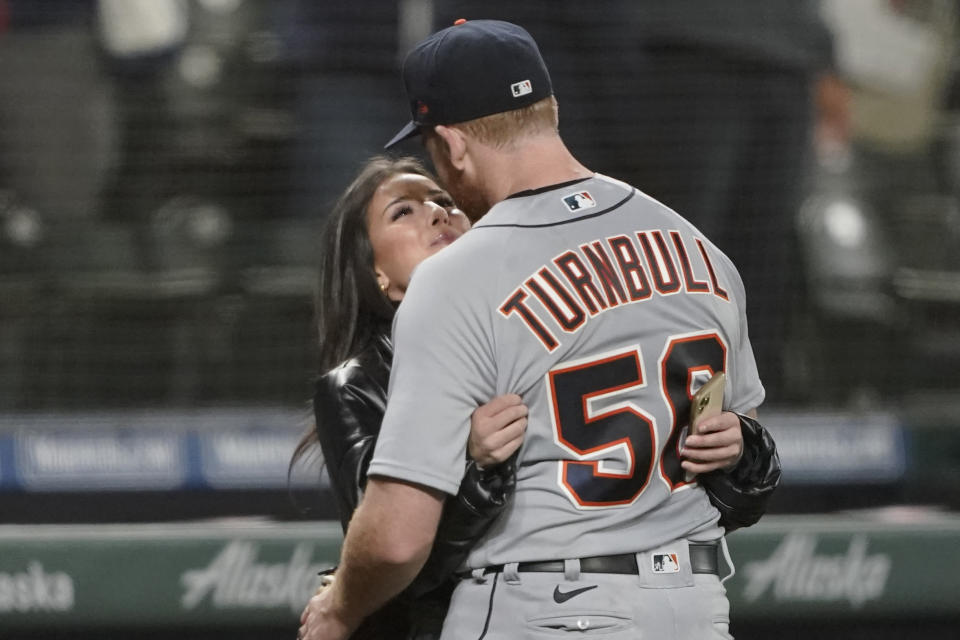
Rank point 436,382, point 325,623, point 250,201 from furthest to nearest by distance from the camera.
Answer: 1. point 250,201
2. point 325,623
3. point 436,382

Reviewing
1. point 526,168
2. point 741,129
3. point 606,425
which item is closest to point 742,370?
point 606,425

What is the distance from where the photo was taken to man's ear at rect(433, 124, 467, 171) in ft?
6.05

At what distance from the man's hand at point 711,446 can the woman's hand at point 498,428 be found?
0.83ft

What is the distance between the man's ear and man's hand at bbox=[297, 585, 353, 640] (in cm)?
63

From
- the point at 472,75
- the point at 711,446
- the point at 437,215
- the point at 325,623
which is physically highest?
the point at 472,75

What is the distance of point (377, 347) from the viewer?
2203 mm

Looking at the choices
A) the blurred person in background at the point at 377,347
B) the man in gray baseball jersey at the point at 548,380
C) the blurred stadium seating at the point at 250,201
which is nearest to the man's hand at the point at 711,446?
the man in gray baseball jersey at the point at 548,380

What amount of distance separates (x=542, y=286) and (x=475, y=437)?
212 millimetres

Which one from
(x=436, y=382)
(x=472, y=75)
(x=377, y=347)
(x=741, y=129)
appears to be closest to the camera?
(x=436, y=382)

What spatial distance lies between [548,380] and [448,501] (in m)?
0.22

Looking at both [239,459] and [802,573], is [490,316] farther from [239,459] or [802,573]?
[239,459]

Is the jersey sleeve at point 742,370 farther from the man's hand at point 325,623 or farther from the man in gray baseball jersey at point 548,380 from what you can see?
the man's hand at point 325,623

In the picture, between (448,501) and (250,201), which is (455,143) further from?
(250,201)

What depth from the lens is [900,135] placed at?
5180 millimetres
